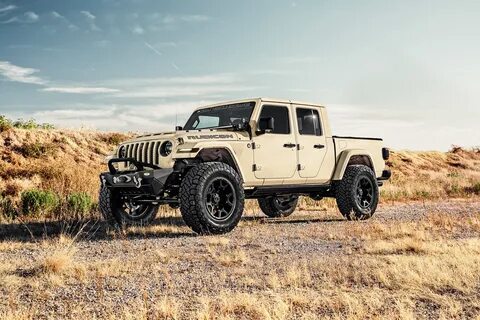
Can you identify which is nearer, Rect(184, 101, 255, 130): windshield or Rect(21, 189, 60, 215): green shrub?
Rect(184, 101, 255, 130): windshield

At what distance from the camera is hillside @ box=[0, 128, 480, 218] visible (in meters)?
16.9

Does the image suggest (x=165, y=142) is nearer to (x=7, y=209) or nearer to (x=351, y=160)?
(x=351, y=160)

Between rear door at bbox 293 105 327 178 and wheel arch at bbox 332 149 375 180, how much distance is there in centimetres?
56

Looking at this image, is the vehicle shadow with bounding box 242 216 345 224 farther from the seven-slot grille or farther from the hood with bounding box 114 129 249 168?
the seven-slot grille

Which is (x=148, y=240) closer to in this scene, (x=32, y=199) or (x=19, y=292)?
(x=19, y=292)

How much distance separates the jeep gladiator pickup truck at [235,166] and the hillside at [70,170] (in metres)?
2.88

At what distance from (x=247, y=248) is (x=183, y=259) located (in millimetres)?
1258

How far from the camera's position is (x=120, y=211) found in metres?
10.8

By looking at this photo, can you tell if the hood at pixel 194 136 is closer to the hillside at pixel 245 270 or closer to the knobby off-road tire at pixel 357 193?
the hillside at pixel 245 270

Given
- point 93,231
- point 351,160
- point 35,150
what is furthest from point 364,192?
point 35,150

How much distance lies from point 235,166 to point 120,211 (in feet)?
7.87

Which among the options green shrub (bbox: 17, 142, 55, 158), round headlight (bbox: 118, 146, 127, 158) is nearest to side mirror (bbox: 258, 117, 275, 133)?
round headlight (bbox: 118, 146, 127, 158)

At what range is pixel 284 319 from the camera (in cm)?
446

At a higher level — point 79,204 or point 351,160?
point 351,160
